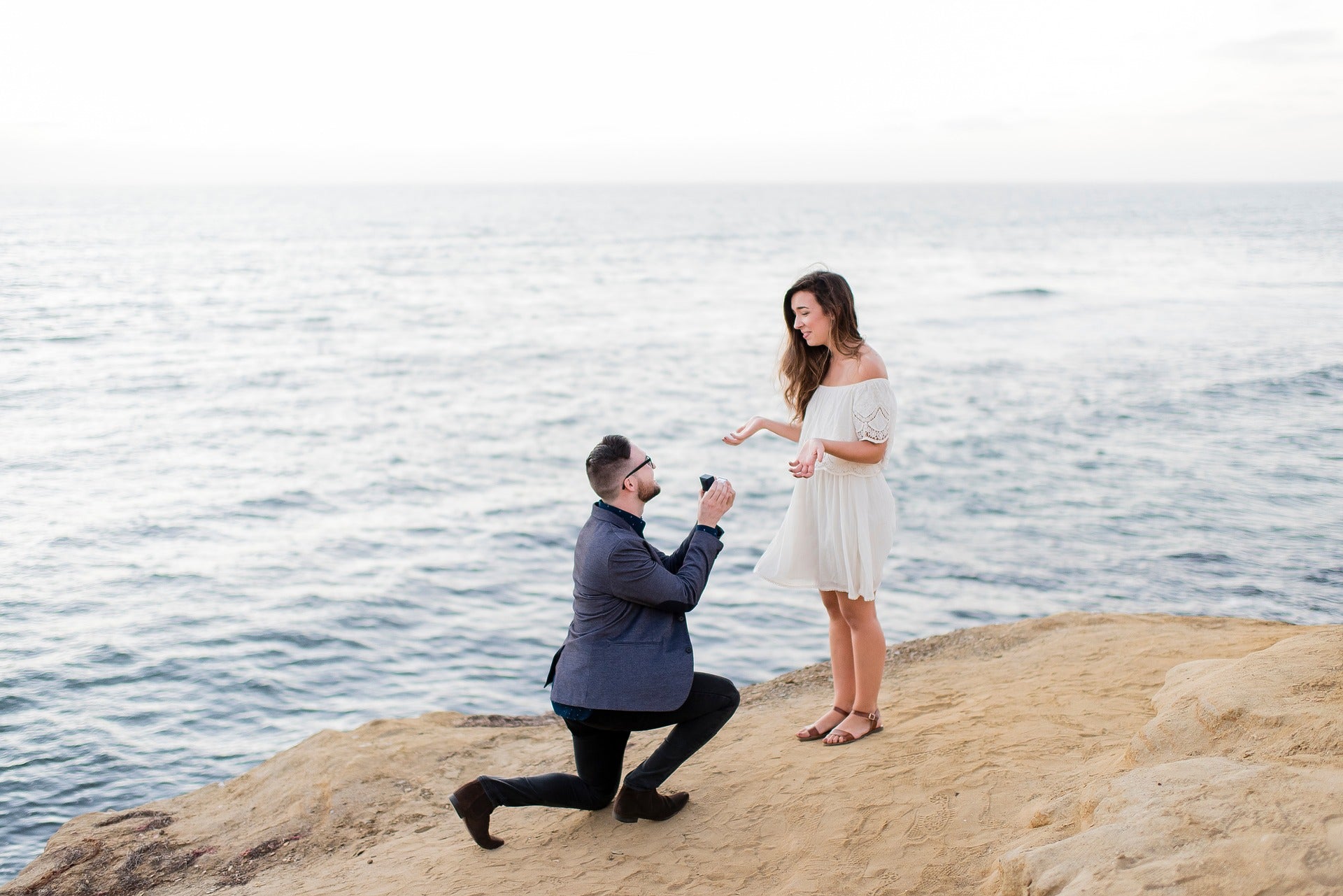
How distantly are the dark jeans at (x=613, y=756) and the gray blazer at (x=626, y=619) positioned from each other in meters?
0.20

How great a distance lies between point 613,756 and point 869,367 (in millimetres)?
2269

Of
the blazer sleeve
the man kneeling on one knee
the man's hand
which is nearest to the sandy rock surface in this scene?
the man kneeling on one knee

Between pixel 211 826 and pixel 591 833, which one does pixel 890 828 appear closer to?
pixel 591 833

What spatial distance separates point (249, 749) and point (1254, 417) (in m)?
19.6

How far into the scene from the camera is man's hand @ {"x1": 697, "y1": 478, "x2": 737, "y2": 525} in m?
4.34

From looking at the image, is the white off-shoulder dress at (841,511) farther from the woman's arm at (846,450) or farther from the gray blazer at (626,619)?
the gray blazer at (626,619)

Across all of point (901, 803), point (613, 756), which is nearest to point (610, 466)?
point (613, 756)

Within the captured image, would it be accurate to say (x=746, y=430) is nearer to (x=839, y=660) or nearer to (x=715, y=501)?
(x=715, y=501)

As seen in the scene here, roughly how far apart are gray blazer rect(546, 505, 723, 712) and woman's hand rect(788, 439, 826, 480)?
52 centimetres

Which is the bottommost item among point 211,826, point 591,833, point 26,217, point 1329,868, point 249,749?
point 249,749

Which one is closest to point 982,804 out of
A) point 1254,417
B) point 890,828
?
point 890,828

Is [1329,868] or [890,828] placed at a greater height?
[1329,868]

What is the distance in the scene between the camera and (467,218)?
366 feet

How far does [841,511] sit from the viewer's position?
4914 millimetres
